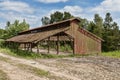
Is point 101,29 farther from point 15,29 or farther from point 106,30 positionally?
point 15,29

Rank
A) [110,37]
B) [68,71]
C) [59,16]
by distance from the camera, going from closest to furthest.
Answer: [68,71] → [110,37] → [59,16]

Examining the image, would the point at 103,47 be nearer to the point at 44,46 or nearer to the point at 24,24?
the point at 44,46

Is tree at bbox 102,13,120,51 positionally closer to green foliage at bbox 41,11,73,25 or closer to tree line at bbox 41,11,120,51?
tree line at bbox 41,11,120,51

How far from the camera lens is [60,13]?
267 ft

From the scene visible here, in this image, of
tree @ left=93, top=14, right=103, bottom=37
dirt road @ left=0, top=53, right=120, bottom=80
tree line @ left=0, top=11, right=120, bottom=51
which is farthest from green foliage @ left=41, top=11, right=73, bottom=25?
dirt road @ left=0, top=53, right=120, bottom=80

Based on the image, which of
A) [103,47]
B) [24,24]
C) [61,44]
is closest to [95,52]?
[61,44]

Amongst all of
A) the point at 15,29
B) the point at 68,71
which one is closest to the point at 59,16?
the point at 15,29

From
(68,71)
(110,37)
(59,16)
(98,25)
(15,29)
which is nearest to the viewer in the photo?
(68,71)

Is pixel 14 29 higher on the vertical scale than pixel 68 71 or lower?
higher

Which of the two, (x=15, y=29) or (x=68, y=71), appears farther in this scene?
(x=15, y=29)

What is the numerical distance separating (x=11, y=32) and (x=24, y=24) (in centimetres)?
761

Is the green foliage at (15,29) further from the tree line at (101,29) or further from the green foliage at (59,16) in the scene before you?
the green foliage at (59,16)

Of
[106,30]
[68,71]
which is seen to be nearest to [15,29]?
[106,30]

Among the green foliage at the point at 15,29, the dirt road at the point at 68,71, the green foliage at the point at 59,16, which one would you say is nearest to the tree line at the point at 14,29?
the green foliage at the point at 15,29
